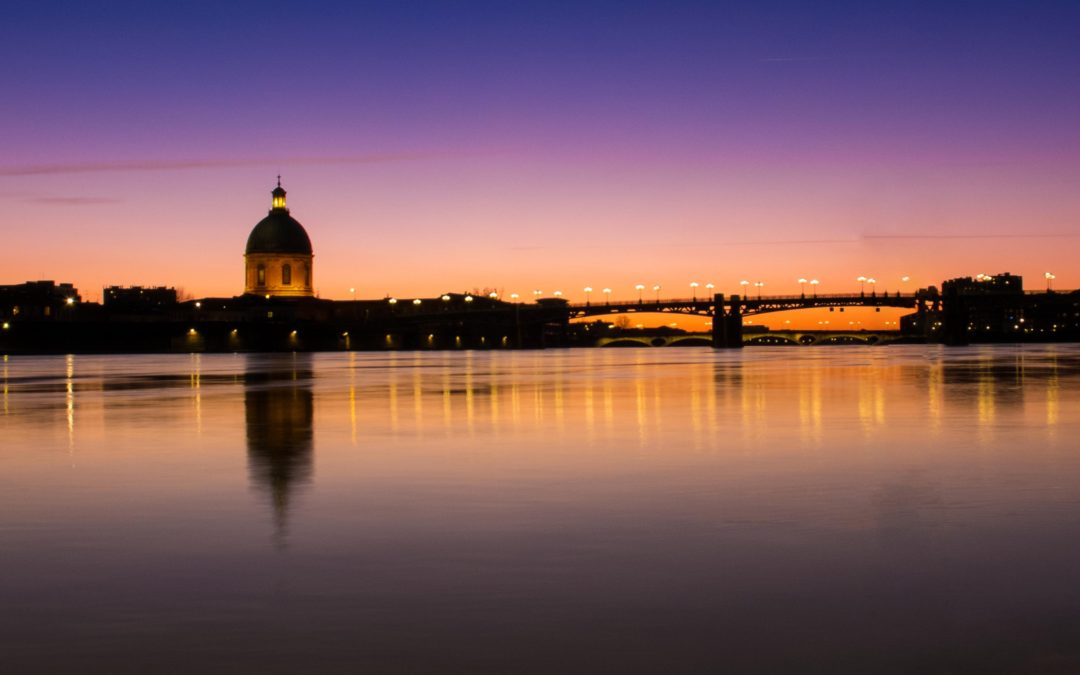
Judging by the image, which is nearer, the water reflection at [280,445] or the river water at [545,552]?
the river water at [545,552]

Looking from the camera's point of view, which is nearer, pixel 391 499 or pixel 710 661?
pixel 710 661

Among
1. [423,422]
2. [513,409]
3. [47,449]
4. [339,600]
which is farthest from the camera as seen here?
[513,409]

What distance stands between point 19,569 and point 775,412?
1020 inches

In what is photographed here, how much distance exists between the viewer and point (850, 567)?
38.0 feet

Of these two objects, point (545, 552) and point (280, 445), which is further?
point (280, 445)

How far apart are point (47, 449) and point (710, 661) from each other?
1958 cm

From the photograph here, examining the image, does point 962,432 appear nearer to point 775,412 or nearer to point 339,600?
point 775,412

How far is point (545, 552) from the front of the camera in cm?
1260

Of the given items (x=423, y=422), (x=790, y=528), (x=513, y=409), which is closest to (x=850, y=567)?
(x=790, y=528)

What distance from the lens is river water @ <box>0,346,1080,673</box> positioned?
29.3ft

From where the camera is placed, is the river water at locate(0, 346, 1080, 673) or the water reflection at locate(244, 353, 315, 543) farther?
the water reflection at locate(244, 353, 315, 543)

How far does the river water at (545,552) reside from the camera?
29.3ft

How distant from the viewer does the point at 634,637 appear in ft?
30.1

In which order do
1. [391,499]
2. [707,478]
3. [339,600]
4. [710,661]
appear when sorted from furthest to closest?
[707,478] < [391,499] < [339,600] < [710,661]
